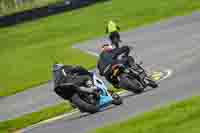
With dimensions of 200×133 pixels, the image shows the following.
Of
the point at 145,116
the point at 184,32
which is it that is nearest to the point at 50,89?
the point at 184,32

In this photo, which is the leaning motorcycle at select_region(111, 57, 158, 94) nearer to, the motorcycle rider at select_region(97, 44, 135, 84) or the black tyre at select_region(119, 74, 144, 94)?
the black tyre at select_region(119, 74, 144, 94)

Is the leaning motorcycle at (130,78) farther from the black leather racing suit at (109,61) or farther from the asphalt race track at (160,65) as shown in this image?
the asphalt race track at (160,65)

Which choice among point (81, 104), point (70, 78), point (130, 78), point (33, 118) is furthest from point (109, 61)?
point (33, 118)

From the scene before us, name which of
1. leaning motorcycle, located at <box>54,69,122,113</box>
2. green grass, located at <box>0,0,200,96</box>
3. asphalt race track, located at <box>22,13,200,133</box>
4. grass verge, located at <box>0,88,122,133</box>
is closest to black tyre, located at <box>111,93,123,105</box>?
leaning motorcycle, located at <box>54,69,122,113</box>

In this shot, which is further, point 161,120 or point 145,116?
point 145,116

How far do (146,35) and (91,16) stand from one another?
1183 centimetres

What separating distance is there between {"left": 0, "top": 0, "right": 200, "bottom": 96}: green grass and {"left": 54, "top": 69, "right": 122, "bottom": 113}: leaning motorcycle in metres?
9.31

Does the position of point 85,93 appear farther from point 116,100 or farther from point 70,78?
point 116,100

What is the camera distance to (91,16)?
1639 inches

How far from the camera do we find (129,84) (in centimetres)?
1535

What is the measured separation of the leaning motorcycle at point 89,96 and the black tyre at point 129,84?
52 centimetres

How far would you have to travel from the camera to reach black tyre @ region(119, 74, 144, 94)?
15.4m

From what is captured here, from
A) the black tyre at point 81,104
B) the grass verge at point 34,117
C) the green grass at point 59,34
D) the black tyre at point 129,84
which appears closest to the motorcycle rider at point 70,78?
the black tyre at point 81,104

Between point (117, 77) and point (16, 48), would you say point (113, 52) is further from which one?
point (16, 48)
